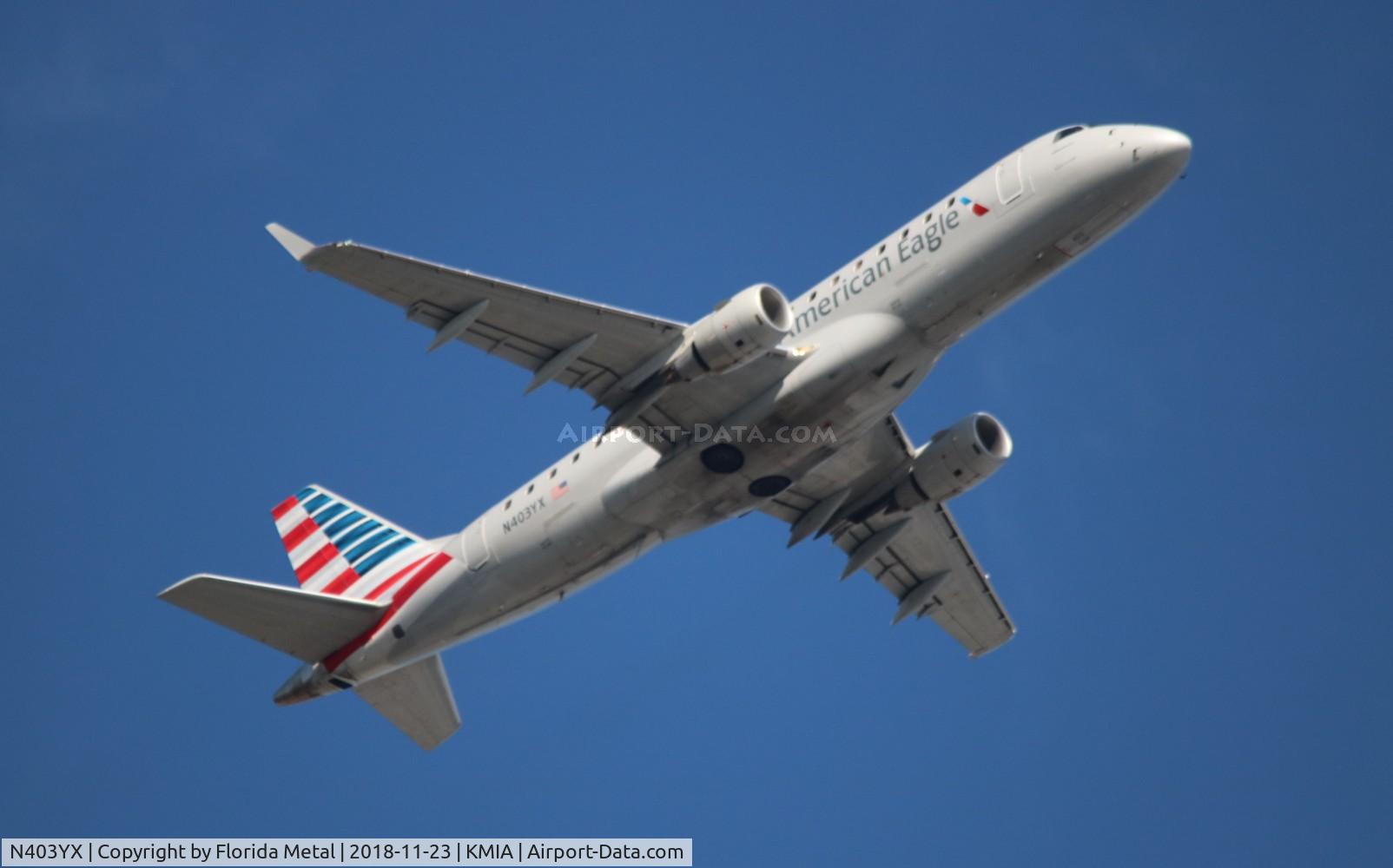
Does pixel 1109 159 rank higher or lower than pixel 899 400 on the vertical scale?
higher

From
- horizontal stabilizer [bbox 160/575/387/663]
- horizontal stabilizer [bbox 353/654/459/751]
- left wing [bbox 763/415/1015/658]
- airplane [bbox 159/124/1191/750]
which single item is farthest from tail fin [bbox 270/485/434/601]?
left wing [bbox 763/415/1015/658]

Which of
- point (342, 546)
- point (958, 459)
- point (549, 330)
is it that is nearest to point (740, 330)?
point (549, 330)

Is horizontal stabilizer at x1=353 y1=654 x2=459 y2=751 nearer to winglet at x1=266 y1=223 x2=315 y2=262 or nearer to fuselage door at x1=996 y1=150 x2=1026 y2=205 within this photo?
winglet at x1=266 y1=223 x2=315 y2=262

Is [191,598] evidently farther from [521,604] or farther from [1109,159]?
[1109,159]

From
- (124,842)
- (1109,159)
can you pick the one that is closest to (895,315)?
(1109,159)

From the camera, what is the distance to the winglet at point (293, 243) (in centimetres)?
3225

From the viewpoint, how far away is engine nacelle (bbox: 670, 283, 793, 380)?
3375 cm

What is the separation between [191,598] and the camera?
123 feet

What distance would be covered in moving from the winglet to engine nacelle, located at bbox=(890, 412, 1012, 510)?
17170 millimetres

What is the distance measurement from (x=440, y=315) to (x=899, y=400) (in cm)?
1053

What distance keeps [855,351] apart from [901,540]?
11.1 metres

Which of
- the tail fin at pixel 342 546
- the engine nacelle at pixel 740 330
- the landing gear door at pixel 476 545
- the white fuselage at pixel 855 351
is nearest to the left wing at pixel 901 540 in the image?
the white fuselage at pixel 855 351

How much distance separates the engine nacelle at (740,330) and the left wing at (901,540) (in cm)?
650

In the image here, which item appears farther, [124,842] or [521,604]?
[124,842]
